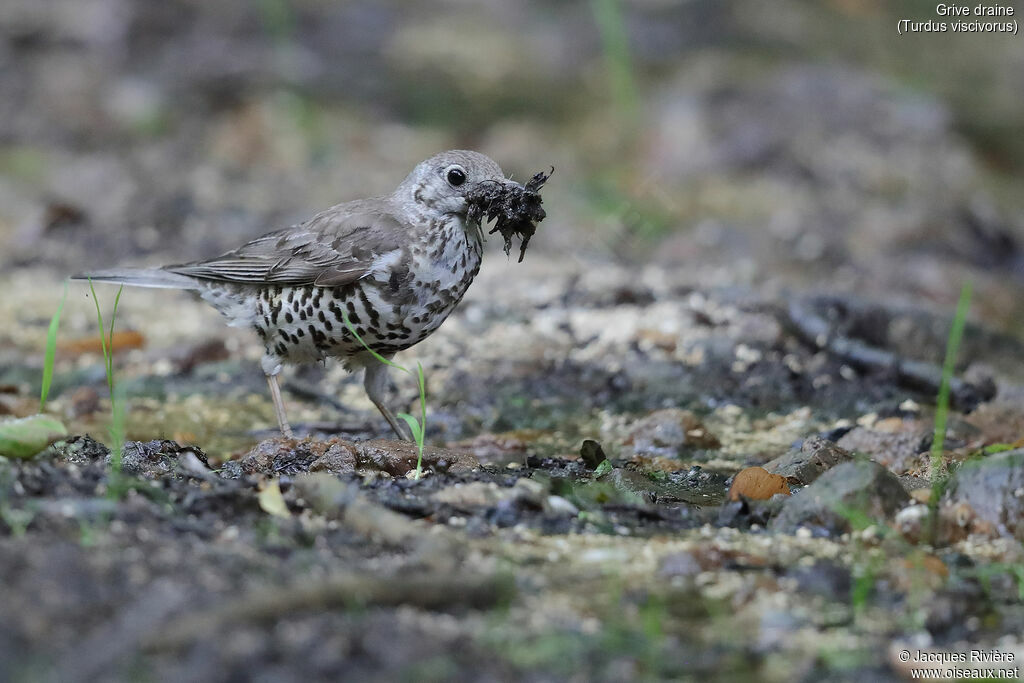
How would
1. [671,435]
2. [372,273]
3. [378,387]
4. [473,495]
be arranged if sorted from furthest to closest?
[378,387] < [671,435] < [372,273] < [473,495]

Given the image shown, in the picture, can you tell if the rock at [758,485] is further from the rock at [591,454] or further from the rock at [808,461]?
the rock at [591,454]

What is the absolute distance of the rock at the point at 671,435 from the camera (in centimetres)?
530

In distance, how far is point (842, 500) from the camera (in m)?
3.65

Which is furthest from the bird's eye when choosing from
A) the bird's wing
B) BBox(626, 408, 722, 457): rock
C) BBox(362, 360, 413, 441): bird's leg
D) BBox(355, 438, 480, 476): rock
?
BBox(626, 408, 722, 457): rock

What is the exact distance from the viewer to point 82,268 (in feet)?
27.6

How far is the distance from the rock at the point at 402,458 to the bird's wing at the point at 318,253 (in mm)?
789

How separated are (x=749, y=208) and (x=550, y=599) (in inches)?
282

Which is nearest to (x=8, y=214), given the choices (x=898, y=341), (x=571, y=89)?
(x=571, y=89)

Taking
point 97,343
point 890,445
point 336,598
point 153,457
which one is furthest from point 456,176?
point 97,343

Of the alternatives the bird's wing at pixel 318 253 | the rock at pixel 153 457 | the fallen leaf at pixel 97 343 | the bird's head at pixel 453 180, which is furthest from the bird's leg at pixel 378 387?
the fallen leaf at pixel 97 343

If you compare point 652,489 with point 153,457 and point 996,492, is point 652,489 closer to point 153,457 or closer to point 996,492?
point 996,492

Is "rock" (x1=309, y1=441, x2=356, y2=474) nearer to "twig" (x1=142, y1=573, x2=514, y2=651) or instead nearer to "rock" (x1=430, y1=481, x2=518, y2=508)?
"rock" (x1=430, y1=481, x2=518, y2=508)

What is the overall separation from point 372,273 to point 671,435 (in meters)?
1.51

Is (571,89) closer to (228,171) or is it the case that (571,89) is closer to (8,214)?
(228,171)
